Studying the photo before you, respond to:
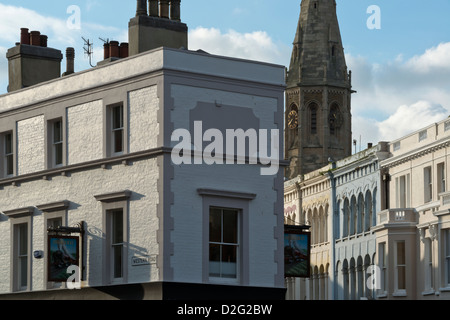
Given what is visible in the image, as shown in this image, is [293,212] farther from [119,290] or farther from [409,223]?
[119,290]

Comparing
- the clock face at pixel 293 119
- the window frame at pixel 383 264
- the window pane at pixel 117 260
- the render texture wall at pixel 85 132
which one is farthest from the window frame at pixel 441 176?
the clock face at pixel 293 119

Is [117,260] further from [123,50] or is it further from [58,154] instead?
[123,50]

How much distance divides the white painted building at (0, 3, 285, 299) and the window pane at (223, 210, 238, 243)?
30mm

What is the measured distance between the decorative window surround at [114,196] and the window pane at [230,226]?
119 inches

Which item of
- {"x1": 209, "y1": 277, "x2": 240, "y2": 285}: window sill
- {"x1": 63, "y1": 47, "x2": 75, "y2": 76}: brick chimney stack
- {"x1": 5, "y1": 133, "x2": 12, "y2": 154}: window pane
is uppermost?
{"x1": 63, "y1": 47, "x2": 75, "y2": 76}: brick chimney stack

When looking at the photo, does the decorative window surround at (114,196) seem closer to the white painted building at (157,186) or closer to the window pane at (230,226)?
the white painted building at (157,186)

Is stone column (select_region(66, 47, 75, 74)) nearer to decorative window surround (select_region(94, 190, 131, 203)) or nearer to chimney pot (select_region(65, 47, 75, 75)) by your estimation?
chimney pot (select_region(65, 47, 75, 75))

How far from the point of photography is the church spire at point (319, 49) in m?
157

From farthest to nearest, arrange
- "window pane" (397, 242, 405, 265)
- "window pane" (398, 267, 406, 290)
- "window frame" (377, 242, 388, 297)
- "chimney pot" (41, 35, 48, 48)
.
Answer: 1. "window frame" (377, 242, 388, 297)
2. "window pane" (397, 242, 405, 265)
3. "window pane" (398, 267, 406, 290)
4. "chimney pot" (41, 35, 48, 48)

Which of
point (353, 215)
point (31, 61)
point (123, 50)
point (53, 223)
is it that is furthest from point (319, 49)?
point (53, 223)

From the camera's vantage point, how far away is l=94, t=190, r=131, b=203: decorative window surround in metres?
39.8

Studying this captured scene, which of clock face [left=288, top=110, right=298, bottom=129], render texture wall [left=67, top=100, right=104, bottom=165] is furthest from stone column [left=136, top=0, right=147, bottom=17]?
clock face [left=288, top=110, right=298, bottom=129]

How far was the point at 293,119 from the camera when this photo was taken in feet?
517
